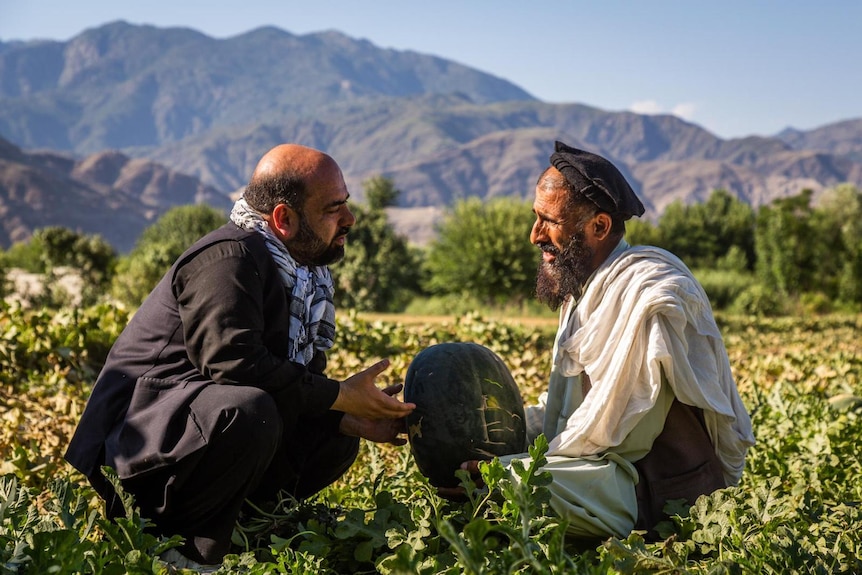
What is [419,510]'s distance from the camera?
309 centimetres

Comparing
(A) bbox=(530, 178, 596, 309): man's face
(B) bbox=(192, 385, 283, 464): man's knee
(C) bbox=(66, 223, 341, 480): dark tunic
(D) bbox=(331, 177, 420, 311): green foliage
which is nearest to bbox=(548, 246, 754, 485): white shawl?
(A) bbox=(530, 178, 596, 309): man's face

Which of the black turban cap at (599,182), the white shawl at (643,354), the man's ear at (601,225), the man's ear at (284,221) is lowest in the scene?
the white shawl at (643,354)

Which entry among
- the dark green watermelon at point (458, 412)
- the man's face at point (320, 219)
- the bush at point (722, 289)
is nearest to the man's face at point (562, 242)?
the dark green watermelon at point (458, 412)

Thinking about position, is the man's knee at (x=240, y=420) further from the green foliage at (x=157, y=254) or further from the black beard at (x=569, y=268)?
the green foliage at (x=157, y=254)

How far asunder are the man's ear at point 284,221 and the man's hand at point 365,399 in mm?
654

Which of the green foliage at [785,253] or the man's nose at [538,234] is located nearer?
the man's nose at [538,234]

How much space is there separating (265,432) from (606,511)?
1342mm

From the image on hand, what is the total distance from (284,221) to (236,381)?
74 centimetres

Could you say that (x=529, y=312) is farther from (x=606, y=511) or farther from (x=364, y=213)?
(x=606, y=511)

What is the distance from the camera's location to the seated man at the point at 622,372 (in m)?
3.38

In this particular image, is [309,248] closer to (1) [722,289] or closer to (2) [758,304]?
(2) [758,304]

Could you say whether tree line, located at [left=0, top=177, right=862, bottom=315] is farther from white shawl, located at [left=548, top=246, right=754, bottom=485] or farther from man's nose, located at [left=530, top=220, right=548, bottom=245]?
white shawl, located at [left=548, top=246, right=754, bottom=485]

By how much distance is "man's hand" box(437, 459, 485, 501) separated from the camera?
11.6 feet

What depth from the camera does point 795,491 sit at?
11.2ft
